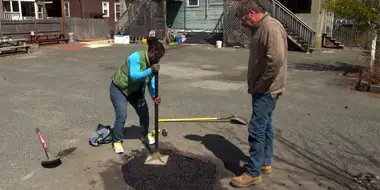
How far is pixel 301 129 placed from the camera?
17.8ft

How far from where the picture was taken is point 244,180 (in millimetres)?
3531

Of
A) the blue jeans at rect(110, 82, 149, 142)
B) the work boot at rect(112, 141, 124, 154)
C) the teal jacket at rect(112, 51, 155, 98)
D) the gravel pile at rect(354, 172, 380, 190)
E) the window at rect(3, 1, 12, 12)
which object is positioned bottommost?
the gravel pile at rect(354, 172, 380, 190)

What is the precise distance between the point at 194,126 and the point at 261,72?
7.92 feet

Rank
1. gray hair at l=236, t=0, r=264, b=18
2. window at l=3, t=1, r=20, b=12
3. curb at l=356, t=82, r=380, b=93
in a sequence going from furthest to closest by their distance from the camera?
window at l=3, t=1, r=20, b=12 → curb at l=356, t=82, r=380, b=93 → gray hair at l=236, t=0, r=264, b=18

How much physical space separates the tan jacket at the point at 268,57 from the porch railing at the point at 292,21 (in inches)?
594

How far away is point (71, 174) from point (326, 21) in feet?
65.1

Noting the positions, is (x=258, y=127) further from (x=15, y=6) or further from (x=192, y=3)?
(x=15, y=6)

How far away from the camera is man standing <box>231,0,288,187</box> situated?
3.12 meters

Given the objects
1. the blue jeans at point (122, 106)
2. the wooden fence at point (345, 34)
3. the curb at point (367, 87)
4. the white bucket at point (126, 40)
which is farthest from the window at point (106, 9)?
the blue jeans at point (122, 106)

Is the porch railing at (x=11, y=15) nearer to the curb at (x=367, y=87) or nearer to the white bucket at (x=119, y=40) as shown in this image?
the white bucket at (x=119, y=40)

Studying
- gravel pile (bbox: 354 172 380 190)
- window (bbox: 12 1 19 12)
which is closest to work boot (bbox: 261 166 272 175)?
gravel pile (bbox: 354 172 380 190)

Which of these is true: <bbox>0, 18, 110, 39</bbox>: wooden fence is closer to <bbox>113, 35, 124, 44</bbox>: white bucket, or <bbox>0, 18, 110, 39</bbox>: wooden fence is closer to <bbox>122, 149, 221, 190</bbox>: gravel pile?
<bbox>113, 35, 124, 44</bbox>: white bucket

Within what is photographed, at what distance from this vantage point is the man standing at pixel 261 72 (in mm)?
3119

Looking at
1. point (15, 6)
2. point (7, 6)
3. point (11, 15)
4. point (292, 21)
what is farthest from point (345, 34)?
point (7, 6)
